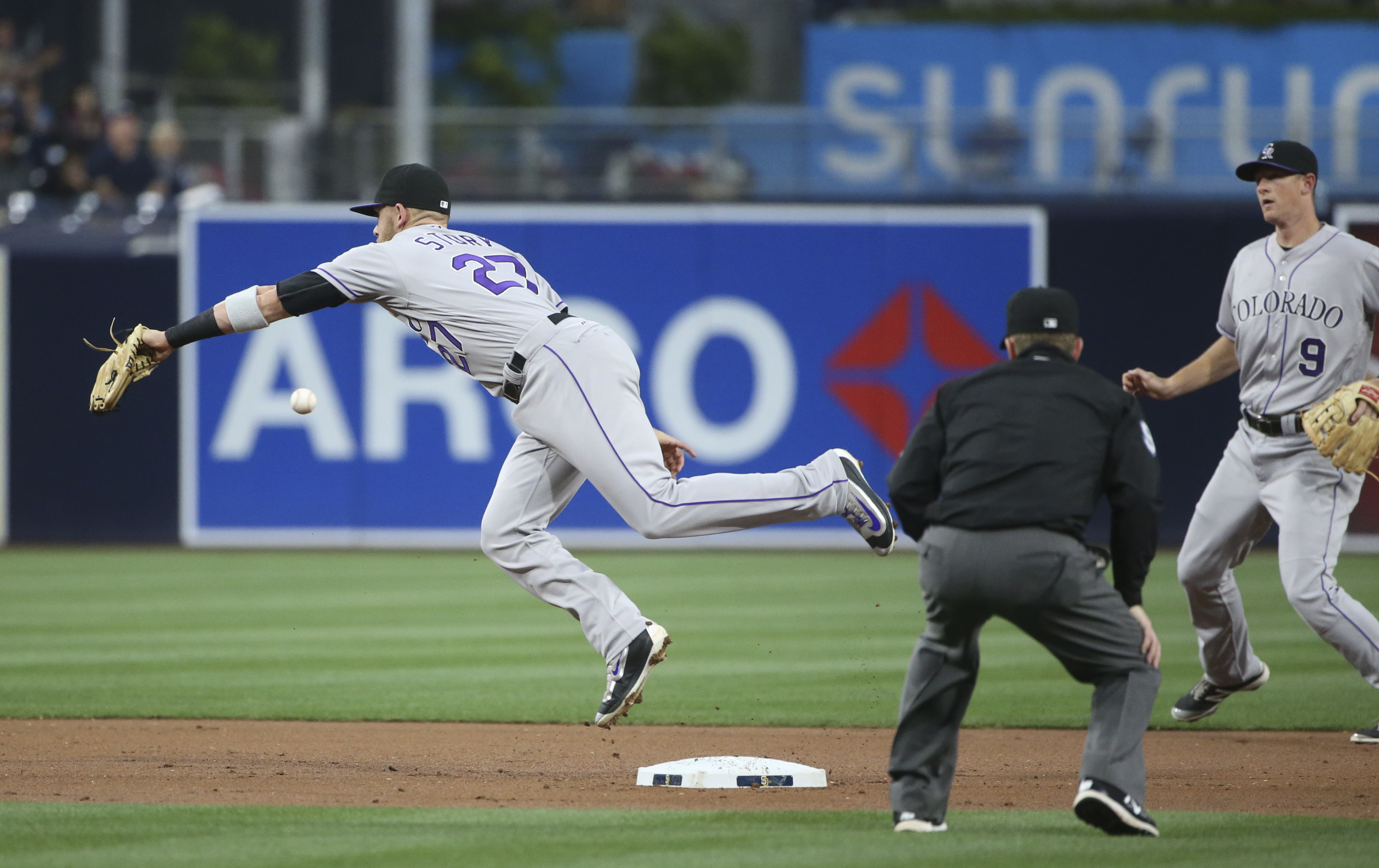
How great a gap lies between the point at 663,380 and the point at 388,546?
9.70 ft

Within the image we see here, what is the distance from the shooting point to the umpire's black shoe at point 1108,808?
15.4 feet

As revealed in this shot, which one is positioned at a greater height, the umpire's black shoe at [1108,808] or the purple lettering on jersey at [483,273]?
the purple lettering on jersey at [483,273]

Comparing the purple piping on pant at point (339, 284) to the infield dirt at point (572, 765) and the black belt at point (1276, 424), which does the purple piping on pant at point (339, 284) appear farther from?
the black belt at point (1276, 424)

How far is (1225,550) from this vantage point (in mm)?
6586

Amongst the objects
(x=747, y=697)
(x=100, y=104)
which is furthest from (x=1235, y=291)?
(x=100, y=104)

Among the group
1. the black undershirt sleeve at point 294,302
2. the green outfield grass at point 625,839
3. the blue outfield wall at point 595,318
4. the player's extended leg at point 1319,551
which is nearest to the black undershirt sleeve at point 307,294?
the black undershirt sleeve at point 294,302

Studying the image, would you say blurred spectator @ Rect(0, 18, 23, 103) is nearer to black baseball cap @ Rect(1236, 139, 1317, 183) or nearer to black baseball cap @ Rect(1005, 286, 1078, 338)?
black baseball cap @ Rect(1236, 139, 1317, 183)

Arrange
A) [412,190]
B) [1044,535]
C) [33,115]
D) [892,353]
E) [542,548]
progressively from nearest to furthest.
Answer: [1044,535], [542,548], [412,190], [892,353], [33,115]

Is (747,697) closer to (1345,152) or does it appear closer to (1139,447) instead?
(1139,447)

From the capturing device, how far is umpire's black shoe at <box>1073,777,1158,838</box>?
470 cm

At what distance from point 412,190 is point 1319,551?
11.6 feet

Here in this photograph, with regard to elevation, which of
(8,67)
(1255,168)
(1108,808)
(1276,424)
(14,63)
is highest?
(14,63)

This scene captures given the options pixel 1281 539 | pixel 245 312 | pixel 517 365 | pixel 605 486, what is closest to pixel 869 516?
pixel 605 486

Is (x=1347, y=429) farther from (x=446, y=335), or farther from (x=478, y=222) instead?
(x=478, y=222)
